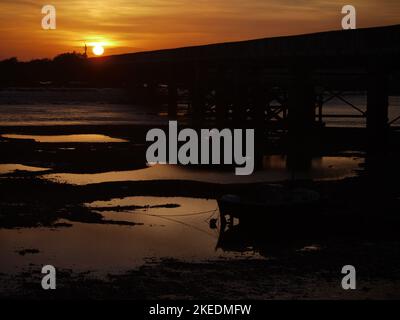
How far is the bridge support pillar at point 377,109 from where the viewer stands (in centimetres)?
4009

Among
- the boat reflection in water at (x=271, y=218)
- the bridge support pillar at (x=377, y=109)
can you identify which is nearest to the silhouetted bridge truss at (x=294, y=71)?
the bridge support pillar at (x=377, y=109)

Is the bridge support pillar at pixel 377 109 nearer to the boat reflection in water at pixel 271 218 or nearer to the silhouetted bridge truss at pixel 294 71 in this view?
the silhouetted bridge truss at pixel 294 71

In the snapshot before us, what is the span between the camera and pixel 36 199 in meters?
26.7

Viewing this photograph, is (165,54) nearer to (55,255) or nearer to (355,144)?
(355,144)

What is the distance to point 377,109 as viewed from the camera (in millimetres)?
40156

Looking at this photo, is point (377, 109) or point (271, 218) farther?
point (377, 109)

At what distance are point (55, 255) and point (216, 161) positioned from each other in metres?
20.4

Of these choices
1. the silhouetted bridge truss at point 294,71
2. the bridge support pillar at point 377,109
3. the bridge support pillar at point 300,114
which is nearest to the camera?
the silhouetted bridge truss at point 294,71

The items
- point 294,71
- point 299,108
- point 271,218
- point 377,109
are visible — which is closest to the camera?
point 271,218

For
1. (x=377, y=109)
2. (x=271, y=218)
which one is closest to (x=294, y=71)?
(x=377, y=109)

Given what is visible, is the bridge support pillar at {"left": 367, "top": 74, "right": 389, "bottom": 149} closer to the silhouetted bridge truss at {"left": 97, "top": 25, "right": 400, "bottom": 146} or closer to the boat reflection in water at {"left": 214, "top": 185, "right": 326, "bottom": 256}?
the silhouetted bridge truss at {"left": 97, "top": 25, "right": 400, "bottom": 146}

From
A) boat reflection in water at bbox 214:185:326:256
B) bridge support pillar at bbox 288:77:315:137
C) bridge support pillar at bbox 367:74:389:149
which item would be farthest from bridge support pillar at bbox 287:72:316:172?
boat reflection in water at bbox 214:185:326:256

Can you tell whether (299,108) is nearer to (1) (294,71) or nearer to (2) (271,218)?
(1) (294,71)

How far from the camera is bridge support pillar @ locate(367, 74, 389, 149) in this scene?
1578 inches
